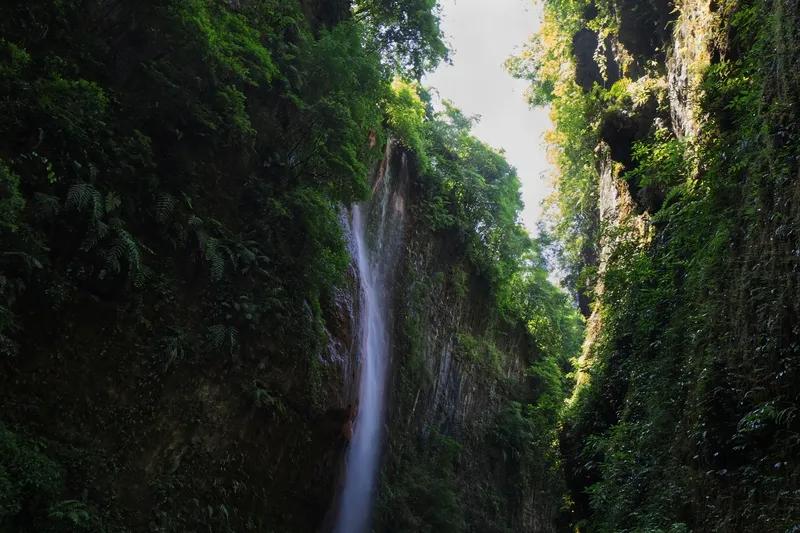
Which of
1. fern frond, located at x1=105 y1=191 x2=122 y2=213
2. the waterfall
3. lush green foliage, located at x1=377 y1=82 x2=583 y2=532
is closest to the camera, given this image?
fern frond, located at x1=105 y1=191 x2=122 y2=213

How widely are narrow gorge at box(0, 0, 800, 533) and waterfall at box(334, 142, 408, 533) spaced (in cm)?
12

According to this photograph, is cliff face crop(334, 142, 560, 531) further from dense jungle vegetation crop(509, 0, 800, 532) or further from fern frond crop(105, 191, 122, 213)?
fern frond crop(105, 191, 122, 213)

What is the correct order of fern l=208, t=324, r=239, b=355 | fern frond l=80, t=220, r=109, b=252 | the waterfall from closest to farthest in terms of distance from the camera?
fern frond l=80, t=220, r=109, b=252 → fern l=208, t=324, r=239, b=355 → the waterfall

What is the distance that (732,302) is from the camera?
22.6 feet

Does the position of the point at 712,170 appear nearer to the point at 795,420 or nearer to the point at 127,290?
the point at 795,420

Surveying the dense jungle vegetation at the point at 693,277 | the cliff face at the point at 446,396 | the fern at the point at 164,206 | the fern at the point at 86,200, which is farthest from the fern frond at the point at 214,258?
the cliff face at the point at 446,396

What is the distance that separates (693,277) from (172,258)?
23.7 ft

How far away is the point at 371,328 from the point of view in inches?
540

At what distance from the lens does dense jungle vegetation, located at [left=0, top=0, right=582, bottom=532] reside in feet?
19.4

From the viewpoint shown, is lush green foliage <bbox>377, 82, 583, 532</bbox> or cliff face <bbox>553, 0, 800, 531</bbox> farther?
lush green foliage <bbox>377, 82, 583, 532</bbox>

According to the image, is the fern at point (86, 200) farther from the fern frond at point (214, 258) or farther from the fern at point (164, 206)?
the fern frond at point (214, 258)

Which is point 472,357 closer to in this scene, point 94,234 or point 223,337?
point 223,337

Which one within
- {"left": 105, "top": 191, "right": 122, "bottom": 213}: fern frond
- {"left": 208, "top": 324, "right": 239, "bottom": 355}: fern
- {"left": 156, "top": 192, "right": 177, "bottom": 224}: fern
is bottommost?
{"left": 208, "top": 324, "right": 239, "bottom": 355}: fern

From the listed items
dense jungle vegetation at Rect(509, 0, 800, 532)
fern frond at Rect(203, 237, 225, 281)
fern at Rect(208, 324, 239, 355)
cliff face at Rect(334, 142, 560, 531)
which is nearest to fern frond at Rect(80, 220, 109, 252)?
fern frond at Rect(203, 237, 225, 281)
